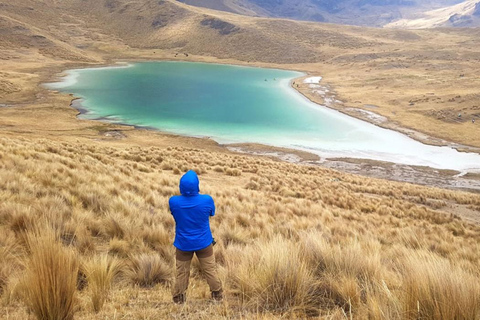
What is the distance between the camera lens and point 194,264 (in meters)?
5.02

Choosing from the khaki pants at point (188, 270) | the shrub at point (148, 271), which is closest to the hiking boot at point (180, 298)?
the khaki pants at point (188, 270)

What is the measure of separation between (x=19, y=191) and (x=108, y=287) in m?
4.42

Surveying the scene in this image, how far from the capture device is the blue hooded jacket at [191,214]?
4023 millimetres

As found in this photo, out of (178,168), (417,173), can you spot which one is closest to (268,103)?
(417,173)

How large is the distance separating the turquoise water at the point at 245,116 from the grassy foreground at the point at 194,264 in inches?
836

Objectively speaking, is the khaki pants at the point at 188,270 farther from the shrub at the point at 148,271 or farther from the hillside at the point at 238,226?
the shrub at the point at 148,271

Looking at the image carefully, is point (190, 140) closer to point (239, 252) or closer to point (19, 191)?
point (19, 191)

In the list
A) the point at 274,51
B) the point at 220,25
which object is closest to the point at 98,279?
the point at 274,51

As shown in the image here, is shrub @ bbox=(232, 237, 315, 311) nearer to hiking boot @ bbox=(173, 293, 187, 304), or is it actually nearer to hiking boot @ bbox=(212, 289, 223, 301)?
hiking boot @ bbox=(212, 289, 223, 301)

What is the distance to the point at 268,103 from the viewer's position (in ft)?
159

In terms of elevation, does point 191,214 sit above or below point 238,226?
above

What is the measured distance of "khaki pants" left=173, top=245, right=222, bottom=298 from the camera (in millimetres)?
3926

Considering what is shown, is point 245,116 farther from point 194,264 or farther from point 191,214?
point 191,214

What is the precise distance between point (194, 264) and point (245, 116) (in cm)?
3741
